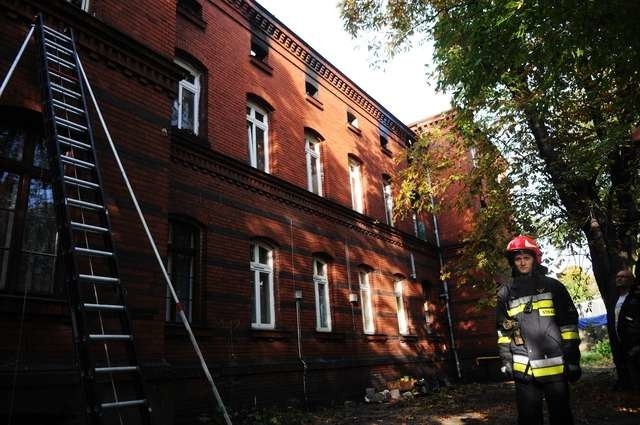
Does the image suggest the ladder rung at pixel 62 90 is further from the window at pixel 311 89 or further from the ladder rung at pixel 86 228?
the window at pixel 311 89

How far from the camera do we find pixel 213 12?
11250 millimetres

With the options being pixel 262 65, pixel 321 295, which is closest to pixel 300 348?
pixel 321 295

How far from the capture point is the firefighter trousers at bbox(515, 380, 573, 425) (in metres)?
3.89

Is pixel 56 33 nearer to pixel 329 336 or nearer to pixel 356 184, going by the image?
pixel 329 336

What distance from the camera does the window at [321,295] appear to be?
39.9 ft

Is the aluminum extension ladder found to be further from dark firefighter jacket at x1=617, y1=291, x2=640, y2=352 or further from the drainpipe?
the drainpipe

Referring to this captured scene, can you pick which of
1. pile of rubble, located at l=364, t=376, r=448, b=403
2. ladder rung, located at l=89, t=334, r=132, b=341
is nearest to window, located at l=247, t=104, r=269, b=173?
pile of rubble, located at l=364, t=376, r=448, b=403

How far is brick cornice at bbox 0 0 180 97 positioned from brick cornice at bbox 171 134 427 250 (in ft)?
5.94

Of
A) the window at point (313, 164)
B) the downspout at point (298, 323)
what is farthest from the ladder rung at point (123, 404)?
the window at point (313, 164)

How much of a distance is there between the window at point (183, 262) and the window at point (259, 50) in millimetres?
5347

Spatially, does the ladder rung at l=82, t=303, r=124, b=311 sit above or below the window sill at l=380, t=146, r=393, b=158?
below

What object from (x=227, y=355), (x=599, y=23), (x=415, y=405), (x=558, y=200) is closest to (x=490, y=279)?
(x=558, y=200)

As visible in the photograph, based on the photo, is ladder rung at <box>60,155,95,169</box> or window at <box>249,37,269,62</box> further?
window at <box>249,37,269,62</box>

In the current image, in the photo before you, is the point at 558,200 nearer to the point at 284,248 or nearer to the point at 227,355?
the point at 284,248
